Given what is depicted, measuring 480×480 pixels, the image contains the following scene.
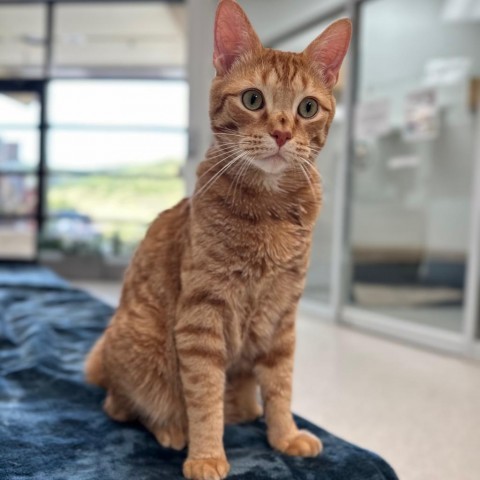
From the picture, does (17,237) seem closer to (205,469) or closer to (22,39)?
(22,39)

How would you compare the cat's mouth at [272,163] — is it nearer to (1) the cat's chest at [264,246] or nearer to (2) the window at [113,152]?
(1) the cat's chest at [264,246]

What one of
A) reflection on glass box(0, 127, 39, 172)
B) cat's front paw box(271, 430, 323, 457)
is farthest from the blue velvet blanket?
reflection on glass box(0, 127, 39, 172)

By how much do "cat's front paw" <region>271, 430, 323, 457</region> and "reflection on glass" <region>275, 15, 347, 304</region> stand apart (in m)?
2.27

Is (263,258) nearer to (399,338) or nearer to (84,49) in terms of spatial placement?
(399,338)

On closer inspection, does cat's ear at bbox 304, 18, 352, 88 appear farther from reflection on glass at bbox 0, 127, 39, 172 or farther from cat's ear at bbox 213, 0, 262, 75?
reflection on glass at bbox 0, 127, 39, 172

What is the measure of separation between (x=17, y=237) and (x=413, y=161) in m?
3.99

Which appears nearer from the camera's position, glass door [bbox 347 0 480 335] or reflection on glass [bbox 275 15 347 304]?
glass door [bbox 347 0 480 335]

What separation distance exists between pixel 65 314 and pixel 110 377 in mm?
1276

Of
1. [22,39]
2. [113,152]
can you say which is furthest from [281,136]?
[22,39]

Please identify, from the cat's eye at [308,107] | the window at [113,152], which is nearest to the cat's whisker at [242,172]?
the cat's eye at [308,107]

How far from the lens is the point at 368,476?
109 cm

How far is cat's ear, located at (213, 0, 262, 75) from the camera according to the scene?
1013 millimetres

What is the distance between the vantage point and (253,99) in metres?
0.99

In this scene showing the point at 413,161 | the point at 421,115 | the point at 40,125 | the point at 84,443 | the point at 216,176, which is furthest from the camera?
the point at 40,125
